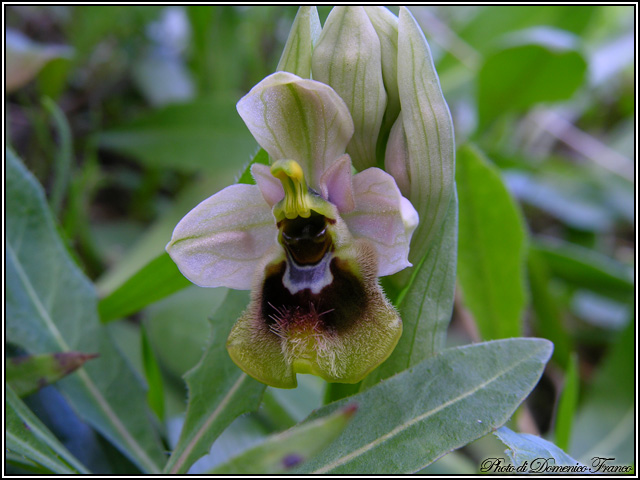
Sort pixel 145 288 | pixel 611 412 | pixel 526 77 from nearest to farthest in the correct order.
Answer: pixel 145 288
pixel 611 412
pixel 526 77

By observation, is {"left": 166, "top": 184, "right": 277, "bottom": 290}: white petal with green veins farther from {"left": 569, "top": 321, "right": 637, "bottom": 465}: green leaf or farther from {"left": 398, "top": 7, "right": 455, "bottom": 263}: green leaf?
{"left": 569, "top": 321, "right": 637, "bottom": 465}: green leaf

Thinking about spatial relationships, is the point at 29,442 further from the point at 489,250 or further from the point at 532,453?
the point at 489,250

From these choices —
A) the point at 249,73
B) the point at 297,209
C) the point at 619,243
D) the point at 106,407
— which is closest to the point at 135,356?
the point at 106,407

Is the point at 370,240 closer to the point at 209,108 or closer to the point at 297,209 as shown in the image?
the point at 297,209

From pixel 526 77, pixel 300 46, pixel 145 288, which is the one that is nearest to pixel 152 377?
pixel 145 288

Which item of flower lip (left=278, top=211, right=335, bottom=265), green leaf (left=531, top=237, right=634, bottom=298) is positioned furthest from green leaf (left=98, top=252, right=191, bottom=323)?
green leaf (left=531, top=237, right=634, bottom=298)

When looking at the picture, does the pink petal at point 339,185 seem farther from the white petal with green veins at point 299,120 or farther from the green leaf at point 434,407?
the green leaf at point 434,407
